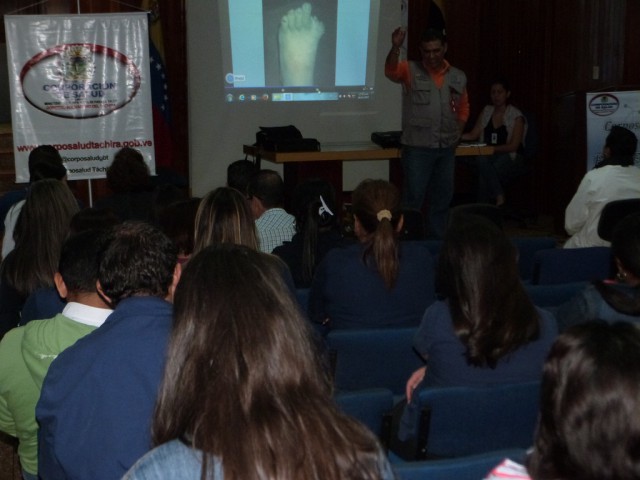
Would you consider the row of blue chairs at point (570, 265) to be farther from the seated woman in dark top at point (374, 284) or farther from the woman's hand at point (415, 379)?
the woman's hand at point (415, 379)

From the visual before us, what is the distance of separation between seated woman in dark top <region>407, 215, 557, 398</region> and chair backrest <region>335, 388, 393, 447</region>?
27 cm

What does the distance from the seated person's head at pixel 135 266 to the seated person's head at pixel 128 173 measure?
292cm

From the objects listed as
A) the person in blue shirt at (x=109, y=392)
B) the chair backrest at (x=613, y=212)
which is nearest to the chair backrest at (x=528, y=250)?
the chair backrest at (x=613, y=212)

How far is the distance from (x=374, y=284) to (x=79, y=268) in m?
1.32

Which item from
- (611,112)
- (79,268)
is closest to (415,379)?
(79,268)

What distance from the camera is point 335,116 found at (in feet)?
27.4

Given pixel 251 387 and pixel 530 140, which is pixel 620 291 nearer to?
pixel 251 387

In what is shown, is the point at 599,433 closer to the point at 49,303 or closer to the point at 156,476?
the point at 156,476

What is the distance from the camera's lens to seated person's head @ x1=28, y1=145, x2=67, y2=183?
4.83 metres

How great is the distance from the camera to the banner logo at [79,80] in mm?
6133

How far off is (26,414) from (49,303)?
0.38 metres

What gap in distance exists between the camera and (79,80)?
6.20 m

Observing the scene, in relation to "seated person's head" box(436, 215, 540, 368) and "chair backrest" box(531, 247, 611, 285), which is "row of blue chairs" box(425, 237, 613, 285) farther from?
"seated person's head" box(436, 215, 540, 368)

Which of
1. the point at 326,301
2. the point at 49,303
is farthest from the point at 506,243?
the point at 49,303
